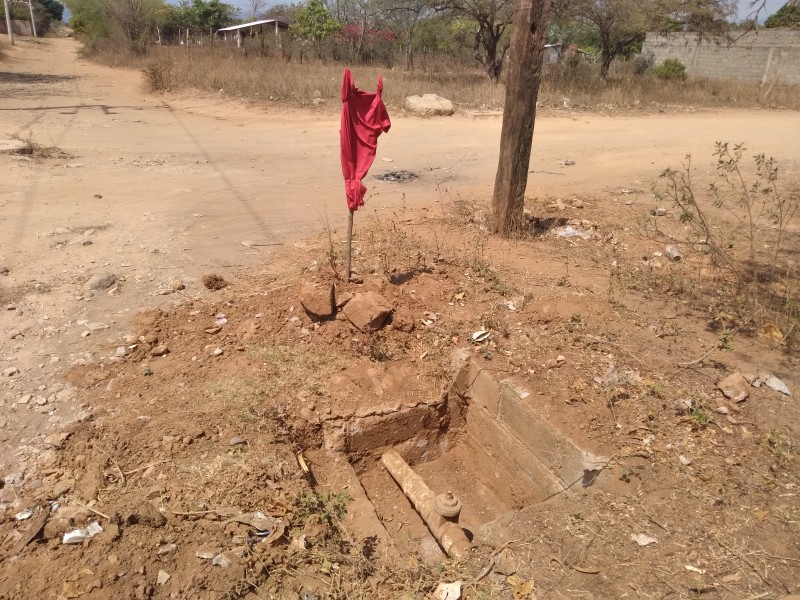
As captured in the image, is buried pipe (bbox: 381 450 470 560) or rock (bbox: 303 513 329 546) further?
buried pipe (bbox: 381 450 470 560)

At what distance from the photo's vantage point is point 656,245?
5504 millimetres

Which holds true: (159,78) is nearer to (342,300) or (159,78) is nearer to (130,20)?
(342,300)

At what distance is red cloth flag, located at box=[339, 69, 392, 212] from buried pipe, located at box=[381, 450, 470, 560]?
70.5 inches

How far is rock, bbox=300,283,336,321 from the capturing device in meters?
3.90

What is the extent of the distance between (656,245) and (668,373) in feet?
8.18

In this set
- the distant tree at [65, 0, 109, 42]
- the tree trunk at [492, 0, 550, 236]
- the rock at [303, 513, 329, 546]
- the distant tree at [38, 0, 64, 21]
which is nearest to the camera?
the rock at [303, 513, 329, 546]

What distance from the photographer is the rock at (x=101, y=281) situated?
14.4ft

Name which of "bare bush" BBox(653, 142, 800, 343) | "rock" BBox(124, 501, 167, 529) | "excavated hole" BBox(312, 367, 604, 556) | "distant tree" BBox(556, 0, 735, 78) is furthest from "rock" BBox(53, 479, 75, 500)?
"distant tree" BBox(556, 0, 735, 78)

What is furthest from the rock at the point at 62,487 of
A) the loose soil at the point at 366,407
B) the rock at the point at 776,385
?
the rock at the point at 776,385

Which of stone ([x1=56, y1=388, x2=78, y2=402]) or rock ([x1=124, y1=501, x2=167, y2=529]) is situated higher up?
stone ([x1=56, y1=388, x2=78, y2=402])

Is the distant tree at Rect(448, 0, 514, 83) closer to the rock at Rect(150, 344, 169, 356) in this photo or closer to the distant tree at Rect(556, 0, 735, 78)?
the distant tree at Rect(556, 0, 735, 78)

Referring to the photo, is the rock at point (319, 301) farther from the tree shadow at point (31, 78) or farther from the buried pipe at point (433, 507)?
the tree shadow at point (31, 78)

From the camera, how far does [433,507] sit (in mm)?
3027

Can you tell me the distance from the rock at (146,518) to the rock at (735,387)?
3.07 metres
